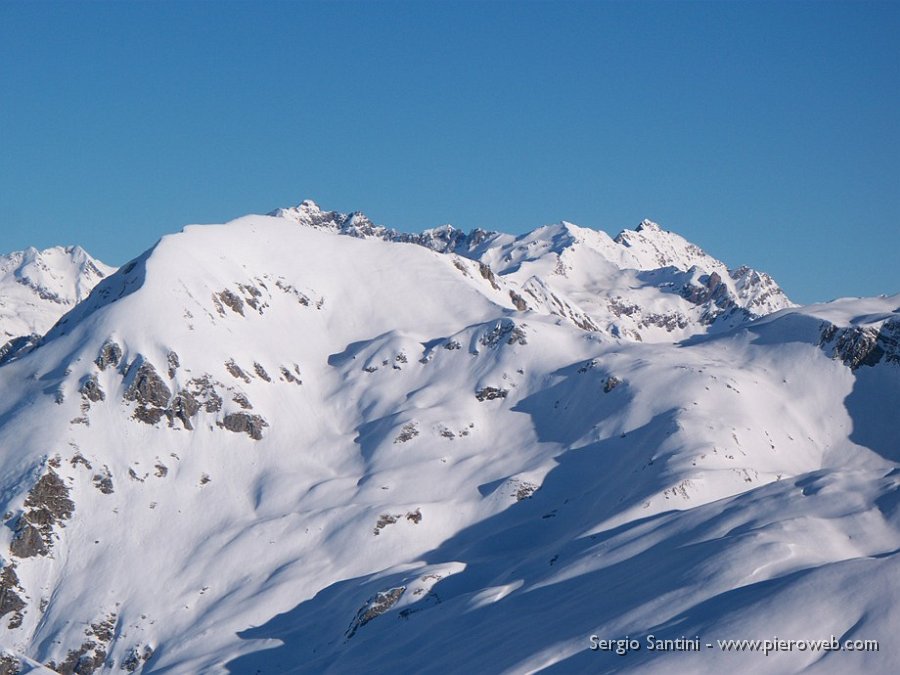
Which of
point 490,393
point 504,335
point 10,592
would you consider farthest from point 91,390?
point 504,335

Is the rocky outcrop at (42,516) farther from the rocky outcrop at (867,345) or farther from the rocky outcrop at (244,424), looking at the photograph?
the rocky outcrop at (867,345)

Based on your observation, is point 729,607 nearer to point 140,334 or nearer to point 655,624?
point 655,624

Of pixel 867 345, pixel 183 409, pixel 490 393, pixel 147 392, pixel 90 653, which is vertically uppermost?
pixel 147 392

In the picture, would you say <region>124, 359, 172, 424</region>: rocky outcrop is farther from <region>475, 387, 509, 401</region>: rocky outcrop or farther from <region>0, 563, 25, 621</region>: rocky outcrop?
<region>475, 387, 509, 401</region>: rocky outcrop

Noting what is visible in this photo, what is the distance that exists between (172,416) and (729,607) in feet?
326

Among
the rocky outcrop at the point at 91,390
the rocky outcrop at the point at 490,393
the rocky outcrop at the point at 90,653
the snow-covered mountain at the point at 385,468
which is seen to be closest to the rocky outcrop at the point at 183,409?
the snow-covered mountain at the point at 385,468

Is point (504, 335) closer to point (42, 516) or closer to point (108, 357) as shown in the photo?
point (108, 357)

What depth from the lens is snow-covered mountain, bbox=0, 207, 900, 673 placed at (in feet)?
282

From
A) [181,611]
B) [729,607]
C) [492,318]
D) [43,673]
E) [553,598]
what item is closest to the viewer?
[729,607]

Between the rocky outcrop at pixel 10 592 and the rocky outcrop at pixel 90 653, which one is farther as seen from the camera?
the rocky outcrop at pixel 10 592

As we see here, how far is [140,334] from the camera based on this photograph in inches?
5935

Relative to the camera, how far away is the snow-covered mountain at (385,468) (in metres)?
86.0

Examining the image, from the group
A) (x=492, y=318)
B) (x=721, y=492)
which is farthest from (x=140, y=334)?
(x=721, y=492)

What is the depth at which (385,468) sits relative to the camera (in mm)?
143125
